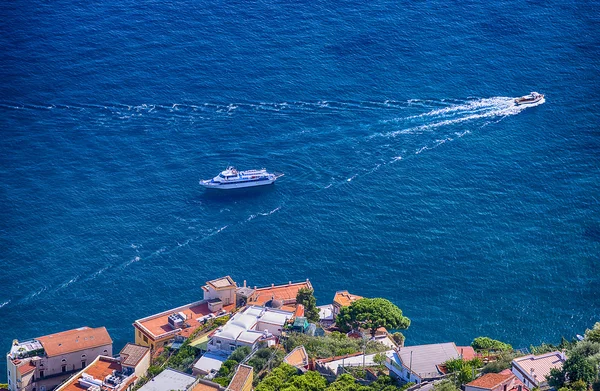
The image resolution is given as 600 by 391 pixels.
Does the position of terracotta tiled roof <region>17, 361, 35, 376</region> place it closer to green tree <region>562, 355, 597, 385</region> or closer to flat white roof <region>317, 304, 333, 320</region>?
flat white roof <region>317, 304, 333, 320</region>

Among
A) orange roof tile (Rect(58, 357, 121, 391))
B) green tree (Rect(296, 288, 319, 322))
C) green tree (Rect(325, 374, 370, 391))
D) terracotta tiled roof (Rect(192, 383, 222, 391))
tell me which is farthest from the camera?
green tree (Rect(296, 288, 319, 322))

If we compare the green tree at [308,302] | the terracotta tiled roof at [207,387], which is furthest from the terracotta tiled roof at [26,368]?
the green tree at [308,302]

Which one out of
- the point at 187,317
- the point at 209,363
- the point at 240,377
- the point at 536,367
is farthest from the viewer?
the point at 187,317

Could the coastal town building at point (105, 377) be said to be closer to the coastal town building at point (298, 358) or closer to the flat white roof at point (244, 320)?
the flat white roof at point (244, 320)

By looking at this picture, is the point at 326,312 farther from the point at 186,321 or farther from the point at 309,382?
the point at 309,382

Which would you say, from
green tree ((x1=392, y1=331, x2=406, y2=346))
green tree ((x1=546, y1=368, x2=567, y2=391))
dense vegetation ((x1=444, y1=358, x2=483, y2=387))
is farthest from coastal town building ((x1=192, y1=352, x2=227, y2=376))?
green tree ((x1=546, y1=368, x2=567, y2=391))

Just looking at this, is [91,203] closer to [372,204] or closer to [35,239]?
[35,239]

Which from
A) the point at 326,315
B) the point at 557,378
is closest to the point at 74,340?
the point at 326,315
